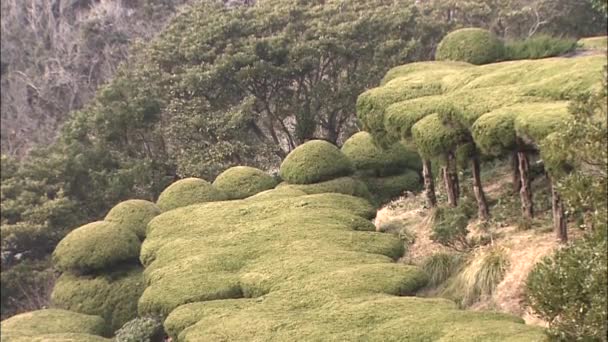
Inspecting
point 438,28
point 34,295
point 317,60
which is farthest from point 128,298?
point 438,28

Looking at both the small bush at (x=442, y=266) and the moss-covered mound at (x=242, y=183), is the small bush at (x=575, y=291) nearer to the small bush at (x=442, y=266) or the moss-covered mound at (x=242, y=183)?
the small bush at (x=442, y=266)

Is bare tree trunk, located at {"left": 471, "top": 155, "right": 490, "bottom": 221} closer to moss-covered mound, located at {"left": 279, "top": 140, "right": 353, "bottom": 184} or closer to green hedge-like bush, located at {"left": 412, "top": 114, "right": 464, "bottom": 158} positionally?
green hedge-like bush, located at {"left": 412, "top": 114, "right": 464, "bottom": 158}

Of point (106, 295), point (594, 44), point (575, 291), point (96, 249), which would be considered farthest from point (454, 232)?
point (594, 44)

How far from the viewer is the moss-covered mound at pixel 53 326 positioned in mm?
13492

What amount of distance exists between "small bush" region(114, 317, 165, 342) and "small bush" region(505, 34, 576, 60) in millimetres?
12166

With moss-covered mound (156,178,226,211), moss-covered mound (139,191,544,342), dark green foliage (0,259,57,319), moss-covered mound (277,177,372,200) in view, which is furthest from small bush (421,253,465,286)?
dark green foliage (0,259,57,319)

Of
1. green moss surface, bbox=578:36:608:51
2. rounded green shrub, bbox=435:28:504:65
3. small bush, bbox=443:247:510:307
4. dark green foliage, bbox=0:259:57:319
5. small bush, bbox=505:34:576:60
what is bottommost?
dark green foliage, bbox=0:259:57:319

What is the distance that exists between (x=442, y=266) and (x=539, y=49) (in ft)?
30.6

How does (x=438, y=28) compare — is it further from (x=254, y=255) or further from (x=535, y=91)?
(x=254, y=255)

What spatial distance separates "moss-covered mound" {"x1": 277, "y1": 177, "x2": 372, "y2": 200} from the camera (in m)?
16.0

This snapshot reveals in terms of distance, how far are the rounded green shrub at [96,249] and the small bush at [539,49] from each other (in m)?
11.8

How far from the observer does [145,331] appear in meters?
12.6

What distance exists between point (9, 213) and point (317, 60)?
43.7 ft

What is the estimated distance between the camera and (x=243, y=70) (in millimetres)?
25266
